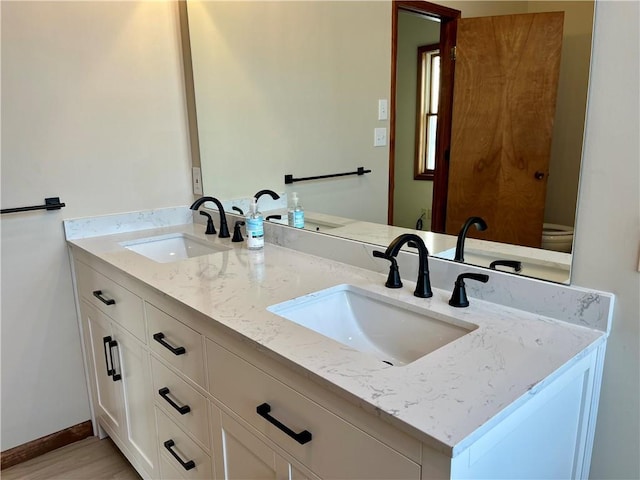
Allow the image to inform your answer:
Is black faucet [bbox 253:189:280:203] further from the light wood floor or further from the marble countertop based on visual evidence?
the light wood floor

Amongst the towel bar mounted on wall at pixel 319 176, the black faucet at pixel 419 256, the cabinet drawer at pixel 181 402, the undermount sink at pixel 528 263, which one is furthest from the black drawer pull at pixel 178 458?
the towel bar mounted on wall at pixel 319 176

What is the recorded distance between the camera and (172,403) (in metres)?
1.50

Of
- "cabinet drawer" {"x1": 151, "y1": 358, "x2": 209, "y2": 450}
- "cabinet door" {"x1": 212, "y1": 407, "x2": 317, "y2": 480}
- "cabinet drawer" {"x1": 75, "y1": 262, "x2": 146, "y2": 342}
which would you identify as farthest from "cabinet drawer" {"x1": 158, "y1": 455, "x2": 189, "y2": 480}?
"cabinet drawer" {"x1": 75, "y1": 262, "x2": 146, "y2": 342}

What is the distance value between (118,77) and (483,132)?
1.62m

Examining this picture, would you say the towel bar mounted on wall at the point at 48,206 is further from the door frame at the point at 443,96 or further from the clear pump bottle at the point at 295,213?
the door frame at the point at 443,96

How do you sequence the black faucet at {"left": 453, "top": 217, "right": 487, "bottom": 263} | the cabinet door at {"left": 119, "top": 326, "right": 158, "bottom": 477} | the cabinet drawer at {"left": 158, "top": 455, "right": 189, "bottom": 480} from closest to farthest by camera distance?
the black faucet at {"left": 453, "top": 217, "right": 487, "bottom": 263}, the cabinet drawer at {"left": 158, "top": 455, "right": 189, "bottom": 480}, the cabinet door at {"left": 119, "top": 326, "right": 158, "bottom": 477}

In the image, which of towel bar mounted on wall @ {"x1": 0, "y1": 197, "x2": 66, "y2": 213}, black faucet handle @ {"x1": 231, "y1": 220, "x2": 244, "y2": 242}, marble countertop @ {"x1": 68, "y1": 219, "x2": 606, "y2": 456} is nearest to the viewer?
marble countertop @ {"x1": 68, "y1": 219, "x2": 606, "y2": 456}

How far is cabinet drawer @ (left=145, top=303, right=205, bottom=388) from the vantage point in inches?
53.1

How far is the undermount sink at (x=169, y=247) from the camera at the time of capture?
2113mm

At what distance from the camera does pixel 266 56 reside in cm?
212

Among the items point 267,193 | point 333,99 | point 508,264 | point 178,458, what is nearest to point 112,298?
point 178,458

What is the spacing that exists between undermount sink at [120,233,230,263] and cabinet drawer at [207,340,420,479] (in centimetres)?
91

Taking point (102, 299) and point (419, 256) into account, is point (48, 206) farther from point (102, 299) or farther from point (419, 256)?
point (419, 256)

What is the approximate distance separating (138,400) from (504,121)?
156cm
